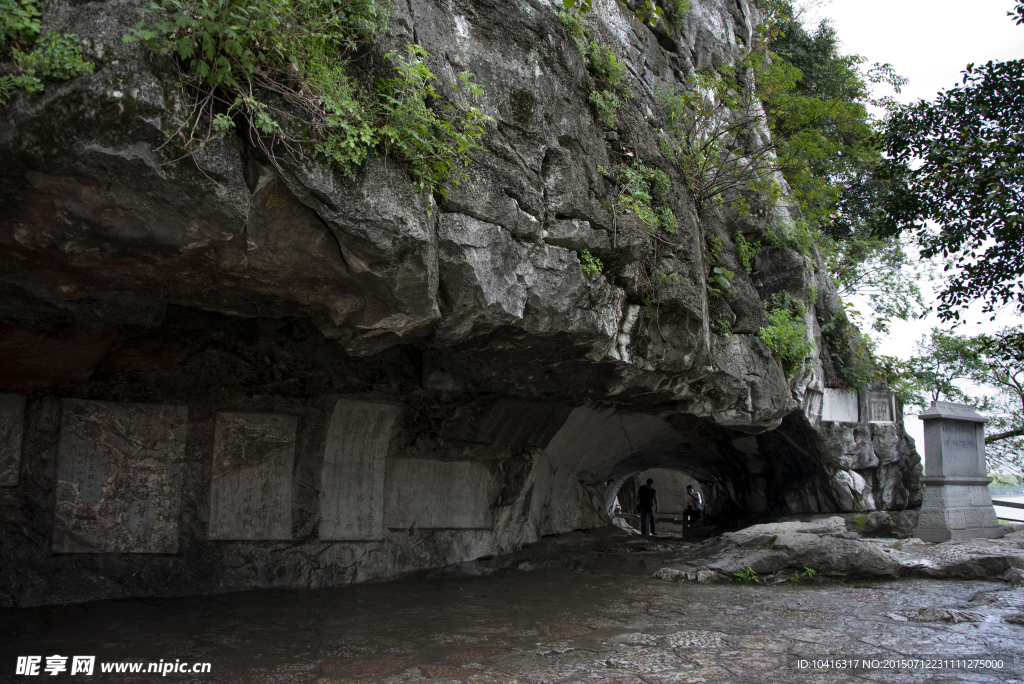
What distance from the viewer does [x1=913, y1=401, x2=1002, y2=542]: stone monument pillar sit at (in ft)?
34.7

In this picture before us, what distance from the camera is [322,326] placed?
5.14m

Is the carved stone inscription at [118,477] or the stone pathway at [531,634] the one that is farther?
the carved stone inscription at [118,477]

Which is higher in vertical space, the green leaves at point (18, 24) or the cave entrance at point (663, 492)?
the green leaves at point (18, 24)

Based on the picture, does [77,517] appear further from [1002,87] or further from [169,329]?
[1002,87]

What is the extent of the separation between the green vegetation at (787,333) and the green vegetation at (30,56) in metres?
8.49

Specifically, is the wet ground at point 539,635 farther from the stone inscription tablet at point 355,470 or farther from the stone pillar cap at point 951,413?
the stone pillar cap at point 951,413

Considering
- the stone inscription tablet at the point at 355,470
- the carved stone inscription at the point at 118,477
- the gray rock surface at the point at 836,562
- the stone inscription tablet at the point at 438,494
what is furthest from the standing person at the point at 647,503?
the carved stone inscription at the point at 118,477

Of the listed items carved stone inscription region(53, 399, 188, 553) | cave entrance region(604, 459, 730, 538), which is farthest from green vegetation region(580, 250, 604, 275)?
cave entrance region(604, 459, 730, 538)

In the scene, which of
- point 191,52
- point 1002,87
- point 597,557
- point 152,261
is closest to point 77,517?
point 152,261

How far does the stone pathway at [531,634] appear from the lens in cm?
414

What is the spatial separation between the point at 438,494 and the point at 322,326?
3732 millimetres

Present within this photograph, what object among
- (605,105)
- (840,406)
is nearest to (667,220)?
(605,105)

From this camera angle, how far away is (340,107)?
12.9 feet

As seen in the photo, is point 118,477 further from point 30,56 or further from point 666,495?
point 666,495
